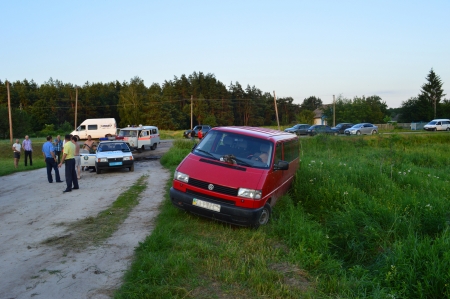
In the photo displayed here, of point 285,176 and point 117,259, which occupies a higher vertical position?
point 285,176

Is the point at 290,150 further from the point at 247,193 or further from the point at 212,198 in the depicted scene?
the point at 212,198

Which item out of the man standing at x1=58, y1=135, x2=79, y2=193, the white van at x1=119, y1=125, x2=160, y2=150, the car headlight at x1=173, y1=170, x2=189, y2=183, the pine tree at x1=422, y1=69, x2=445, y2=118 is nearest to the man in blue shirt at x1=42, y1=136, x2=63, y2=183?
the man standing at x1=58, y1=135, x2=79, y2=193

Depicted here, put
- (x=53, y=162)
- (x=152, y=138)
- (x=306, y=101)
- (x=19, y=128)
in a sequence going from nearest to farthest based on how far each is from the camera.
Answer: (x=53, y=162)
(x=152, y=138)
(x=19, y=128)
(x=306, y=101)

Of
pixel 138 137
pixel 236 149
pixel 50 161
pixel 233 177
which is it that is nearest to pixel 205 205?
pixel 233 177

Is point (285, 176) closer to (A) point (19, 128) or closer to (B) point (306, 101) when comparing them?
(A) point (19, 128)

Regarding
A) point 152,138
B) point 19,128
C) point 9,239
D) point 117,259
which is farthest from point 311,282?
point 19,128

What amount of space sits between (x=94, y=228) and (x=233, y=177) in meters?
2.83

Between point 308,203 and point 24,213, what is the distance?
6607mm

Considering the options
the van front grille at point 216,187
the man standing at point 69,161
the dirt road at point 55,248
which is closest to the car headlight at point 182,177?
the van front grille at point 216,187

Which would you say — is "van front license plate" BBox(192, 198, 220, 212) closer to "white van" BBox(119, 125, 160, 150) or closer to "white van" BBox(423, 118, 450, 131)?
"white van" BBox(119, 125, 160, 150)

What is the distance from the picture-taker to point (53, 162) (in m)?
13.9

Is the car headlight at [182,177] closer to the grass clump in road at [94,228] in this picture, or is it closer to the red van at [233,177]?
the red van at [233,177]

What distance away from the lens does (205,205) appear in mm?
7074

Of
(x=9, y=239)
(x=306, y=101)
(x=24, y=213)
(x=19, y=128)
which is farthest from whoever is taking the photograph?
(x=306, y=101)
